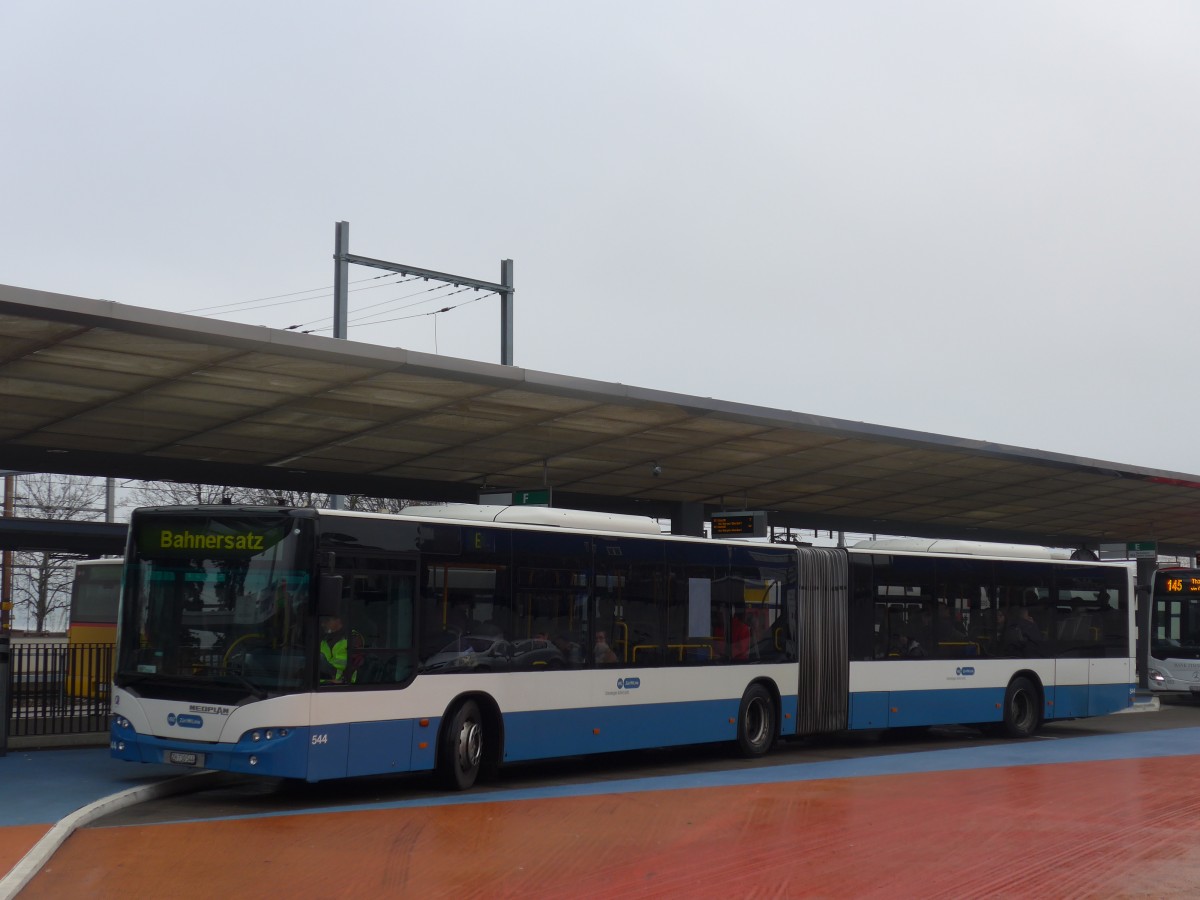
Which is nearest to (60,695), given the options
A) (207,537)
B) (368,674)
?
(207,537)

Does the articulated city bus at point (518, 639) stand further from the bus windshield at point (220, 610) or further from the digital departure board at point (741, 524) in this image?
the digital departure board at point (741, 524)

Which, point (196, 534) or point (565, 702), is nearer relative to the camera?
point (196, 534)

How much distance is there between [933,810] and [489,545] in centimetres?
521

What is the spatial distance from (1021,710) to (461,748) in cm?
1133

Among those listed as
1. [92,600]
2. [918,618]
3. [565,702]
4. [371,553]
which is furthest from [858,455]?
[92,600]

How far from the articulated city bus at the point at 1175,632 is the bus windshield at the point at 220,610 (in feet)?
76.8

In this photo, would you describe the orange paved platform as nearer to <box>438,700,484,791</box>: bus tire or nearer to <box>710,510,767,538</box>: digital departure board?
<box>438,700,484,791</box>: bus tire

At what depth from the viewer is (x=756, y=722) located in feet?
59.4

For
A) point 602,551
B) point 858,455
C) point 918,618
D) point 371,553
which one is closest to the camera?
point 371,553

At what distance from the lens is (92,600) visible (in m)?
29.1

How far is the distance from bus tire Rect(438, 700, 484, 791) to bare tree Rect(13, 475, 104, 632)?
4888 cm

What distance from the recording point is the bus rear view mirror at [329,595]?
494 inches

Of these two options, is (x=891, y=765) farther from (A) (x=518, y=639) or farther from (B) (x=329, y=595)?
(B) (x=329, y=595)

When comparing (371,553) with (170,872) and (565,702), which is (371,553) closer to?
(565,702)
